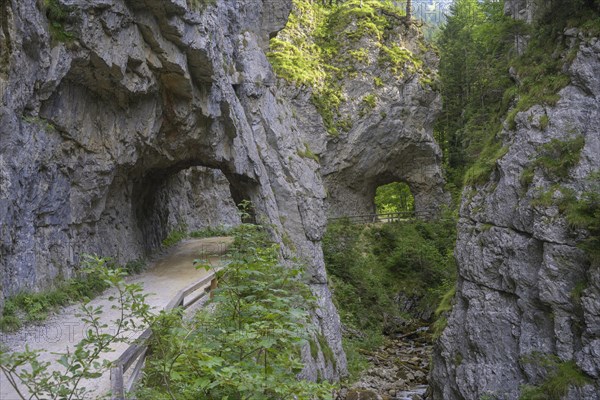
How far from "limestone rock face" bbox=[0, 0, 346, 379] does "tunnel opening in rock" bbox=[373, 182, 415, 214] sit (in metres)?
21.6

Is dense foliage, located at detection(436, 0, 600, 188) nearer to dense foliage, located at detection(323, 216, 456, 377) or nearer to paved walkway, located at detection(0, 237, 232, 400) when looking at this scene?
A: dense foliage, located at detection(323, 216, 456, 377)

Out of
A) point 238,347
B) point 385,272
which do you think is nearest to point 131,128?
point 238,347

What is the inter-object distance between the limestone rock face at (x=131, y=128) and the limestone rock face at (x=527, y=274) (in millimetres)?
4706

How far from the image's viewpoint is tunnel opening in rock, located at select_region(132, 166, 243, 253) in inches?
796

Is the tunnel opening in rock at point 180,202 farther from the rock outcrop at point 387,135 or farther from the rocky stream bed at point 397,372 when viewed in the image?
the rocky stream bed at point 397,372

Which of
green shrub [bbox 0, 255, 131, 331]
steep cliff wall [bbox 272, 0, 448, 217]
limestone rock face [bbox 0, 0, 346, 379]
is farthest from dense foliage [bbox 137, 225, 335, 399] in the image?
steep cliff wall [bbox 272, 0, 448, 217]

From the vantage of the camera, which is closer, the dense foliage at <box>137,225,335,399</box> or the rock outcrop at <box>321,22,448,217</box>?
the dense foliage at <box>137,225,335,399</box>

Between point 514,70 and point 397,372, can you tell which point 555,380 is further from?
point 514,70

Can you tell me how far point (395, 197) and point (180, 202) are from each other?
19911mm

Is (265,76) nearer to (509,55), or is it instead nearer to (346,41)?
(509,55)

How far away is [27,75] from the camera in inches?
375

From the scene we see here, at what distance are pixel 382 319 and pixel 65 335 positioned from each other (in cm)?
1766

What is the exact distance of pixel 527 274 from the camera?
41.8 ft

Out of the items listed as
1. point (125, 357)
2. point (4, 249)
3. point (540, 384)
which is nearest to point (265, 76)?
point (4, 249)
